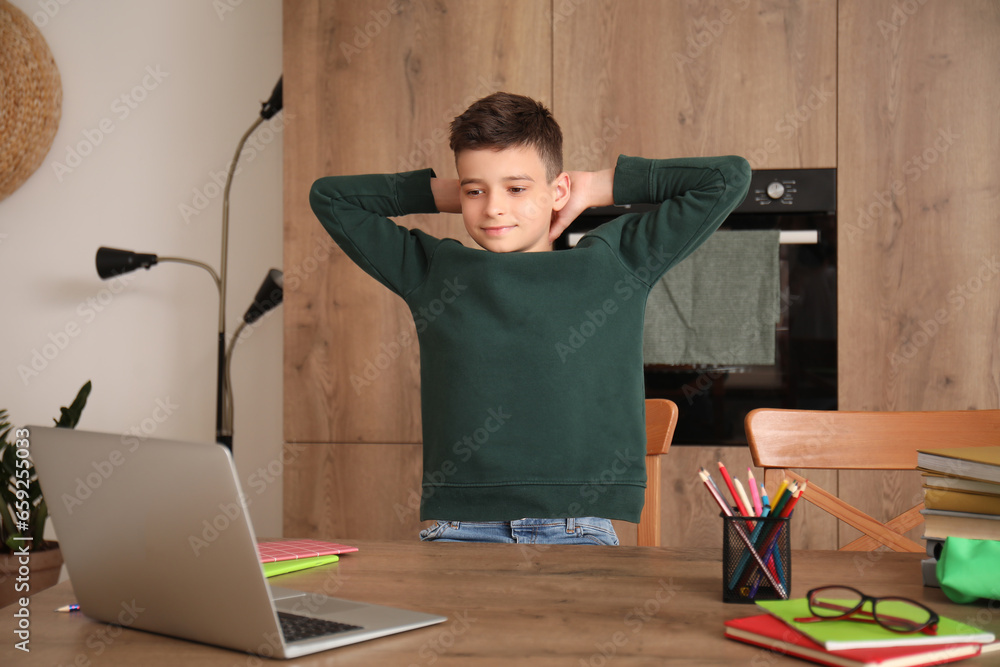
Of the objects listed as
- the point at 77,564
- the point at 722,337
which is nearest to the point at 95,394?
the point at 722,337

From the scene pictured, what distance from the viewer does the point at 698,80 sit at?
2.16 m

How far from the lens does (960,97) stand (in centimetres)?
208

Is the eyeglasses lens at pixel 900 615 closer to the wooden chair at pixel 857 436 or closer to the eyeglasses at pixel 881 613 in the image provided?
the eyeglasses at pixel 881 613

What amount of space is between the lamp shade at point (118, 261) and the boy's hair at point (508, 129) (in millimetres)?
1524

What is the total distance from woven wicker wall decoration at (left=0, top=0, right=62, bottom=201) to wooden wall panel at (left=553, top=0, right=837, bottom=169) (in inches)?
64.9

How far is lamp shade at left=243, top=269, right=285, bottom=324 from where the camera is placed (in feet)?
7.91

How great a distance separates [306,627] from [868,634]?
16.6 inches

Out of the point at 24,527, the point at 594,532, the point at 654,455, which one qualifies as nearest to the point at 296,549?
the point at 594,532

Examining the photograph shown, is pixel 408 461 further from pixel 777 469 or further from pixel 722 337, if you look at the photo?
pixel 777 469

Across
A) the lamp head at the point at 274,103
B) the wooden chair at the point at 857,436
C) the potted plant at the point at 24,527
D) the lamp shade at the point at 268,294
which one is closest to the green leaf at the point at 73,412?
the potted plant at the point at 24,527

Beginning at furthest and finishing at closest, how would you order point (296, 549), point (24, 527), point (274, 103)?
point (274, 103) < point (24, 527) < point (296, 549)

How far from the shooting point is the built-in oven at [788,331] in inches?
83.7

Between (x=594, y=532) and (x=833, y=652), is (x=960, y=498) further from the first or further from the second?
(x=594, y=532)

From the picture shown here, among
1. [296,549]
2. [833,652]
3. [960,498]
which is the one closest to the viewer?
[833,652]
